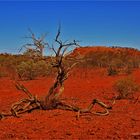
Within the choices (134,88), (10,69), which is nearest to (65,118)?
(134,88)

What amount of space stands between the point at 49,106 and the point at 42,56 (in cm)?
154

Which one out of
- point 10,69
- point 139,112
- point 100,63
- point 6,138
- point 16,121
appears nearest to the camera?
point 6,138

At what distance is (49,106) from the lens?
1180 cm

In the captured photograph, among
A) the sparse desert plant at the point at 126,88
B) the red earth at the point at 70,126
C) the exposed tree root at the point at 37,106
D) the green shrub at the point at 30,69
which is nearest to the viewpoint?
the red earth at the point at 70,126

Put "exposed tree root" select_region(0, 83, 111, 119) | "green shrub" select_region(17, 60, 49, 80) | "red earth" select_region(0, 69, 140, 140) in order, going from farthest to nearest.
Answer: "green shrub" select_region(17, 60, 49, 80) < "exposed tree root" select_region(0, 83, 111, 119) < "red earth" select_region(0, 69, 140, 140)

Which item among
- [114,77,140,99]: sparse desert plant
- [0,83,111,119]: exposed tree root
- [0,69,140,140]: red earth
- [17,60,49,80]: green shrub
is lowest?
[0,69,140,140]: red earth

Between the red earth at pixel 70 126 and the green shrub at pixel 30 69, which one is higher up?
the green shrub at pixel 30 69

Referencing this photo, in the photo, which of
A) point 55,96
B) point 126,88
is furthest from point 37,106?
point 126,88

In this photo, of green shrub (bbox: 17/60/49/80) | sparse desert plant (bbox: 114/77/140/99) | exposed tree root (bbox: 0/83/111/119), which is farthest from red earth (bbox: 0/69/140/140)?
green shrub (bbox: 17/60/49/80)

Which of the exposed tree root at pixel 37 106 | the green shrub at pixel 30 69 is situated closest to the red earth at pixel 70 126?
the exposed tree root at pixel 37 106

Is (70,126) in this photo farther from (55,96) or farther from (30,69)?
(30,69)

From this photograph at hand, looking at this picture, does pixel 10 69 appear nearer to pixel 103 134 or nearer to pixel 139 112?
pixel 139 112

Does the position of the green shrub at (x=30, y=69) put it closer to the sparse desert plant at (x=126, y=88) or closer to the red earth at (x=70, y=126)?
the sparse desert plant at (x=126, y=88)

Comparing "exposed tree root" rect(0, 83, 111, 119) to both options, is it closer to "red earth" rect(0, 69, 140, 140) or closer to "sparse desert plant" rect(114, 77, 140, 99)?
"red earth" rect(0, 69, 140, 140)
